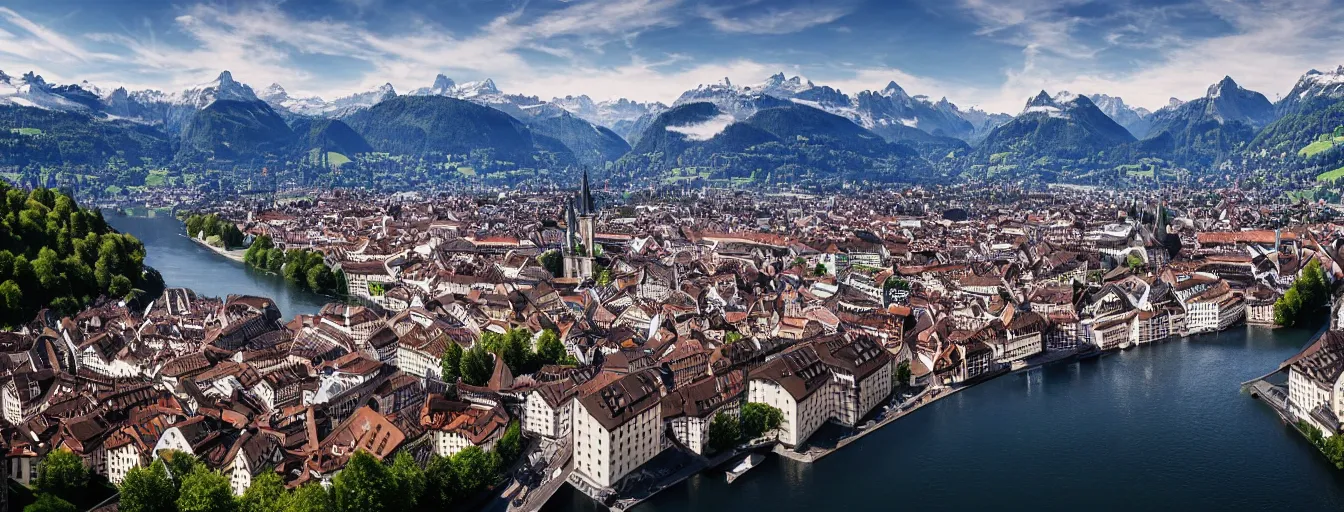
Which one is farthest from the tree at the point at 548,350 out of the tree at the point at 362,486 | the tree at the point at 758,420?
the tree at the point at 362,486

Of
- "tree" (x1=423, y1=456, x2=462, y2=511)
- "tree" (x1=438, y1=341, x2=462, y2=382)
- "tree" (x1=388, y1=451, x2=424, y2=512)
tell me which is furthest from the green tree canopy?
"tree" (x1=388, y1=451, x2=424, y2=512)

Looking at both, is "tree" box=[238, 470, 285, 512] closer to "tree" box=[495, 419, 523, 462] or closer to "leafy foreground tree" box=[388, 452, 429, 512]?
"leafy foreground tree" box=[388, 452, 429, 512]

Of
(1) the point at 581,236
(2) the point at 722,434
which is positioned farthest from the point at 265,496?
(1) the point at 581,236

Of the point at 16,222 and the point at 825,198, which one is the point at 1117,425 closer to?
the point at 16,222

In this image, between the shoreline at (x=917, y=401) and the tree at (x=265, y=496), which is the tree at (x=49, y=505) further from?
the shoreline at (x=917, y=401)

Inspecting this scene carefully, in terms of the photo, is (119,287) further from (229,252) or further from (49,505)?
(49,505)
